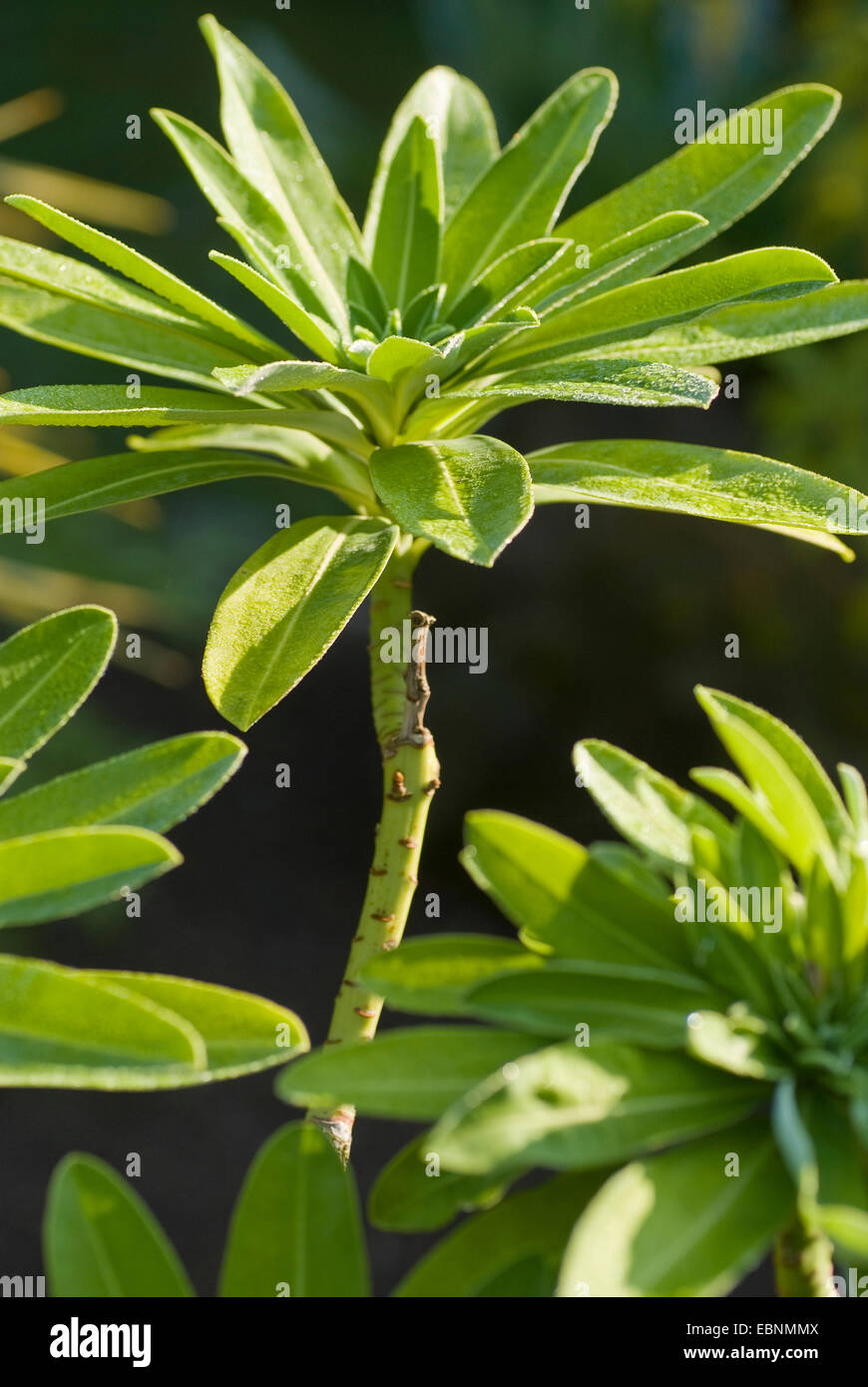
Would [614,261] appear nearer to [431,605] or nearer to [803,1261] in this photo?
[803,1261]

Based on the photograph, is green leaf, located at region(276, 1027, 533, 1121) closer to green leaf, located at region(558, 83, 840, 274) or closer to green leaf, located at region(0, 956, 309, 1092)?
green leaf, located at region(0, 956, 309, 1092)

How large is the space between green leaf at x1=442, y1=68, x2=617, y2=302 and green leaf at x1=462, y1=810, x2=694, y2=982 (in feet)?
1.36

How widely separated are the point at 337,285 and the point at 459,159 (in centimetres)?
15

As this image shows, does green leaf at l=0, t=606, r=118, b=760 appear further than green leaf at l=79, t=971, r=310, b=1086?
Yes

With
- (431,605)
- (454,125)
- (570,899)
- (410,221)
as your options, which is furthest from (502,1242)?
(431,605)

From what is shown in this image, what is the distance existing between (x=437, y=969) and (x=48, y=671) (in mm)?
247

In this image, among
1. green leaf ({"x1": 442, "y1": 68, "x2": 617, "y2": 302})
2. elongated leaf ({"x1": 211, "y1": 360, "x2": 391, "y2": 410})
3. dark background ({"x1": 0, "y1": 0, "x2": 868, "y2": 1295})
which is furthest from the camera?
dark background ({"x1": 0, "y1": 0, "x2": 868, "y2": 1295})

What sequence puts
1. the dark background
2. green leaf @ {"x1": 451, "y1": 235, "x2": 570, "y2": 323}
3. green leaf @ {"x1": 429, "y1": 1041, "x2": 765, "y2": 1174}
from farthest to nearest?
the dark background → green leaf @ {"x1": 451, "y1": 235, "x2": 570, "y2": 323} → green leaf @ {"x1": 429, "y1": 1041, "x2": 765, "y2": 1174}

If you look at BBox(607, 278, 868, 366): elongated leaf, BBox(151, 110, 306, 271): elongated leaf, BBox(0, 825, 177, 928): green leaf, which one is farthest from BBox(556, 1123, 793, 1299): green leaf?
BBox(151, 110, 306, 271): elongated leaf

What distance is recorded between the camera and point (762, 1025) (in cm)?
51

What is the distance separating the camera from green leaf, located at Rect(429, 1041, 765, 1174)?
0.42 metres

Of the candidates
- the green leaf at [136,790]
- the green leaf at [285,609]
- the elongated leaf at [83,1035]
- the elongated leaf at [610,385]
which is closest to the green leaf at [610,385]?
the elongated leaf at [610,385]

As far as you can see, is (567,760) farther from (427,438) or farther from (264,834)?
(427,438)

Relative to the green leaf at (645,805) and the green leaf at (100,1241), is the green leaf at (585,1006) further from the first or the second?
the green leaf at (100,1241)
